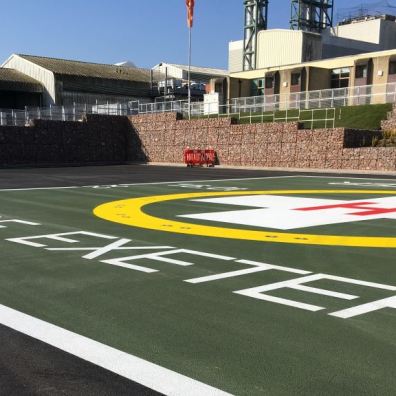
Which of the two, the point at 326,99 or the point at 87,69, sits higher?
the point at 87,69

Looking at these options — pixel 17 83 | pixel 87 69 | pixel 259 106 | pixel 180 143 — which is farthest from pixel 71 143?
pixel 87 69

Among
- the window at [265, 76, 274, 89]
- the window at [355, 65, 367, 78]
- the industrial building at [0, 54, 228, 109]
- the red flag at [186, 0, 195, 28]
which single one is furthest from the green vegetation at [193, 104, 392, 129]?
the industrial building at [0, 54, 228, 109]

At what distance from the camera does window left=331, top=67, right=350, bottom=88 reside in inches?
1997

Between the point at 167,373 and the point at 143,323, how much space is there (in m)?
0.95

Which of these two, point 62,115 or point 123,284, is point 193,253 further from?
point 62,115

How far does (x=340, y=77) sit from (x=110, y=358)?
52.0m

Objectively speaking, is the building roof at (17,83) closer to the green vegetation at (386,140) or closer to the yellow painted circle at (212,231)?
the green vegetation at (386,140)

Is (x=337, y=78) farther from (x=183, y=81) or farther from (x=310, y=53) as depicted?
(x=183, y=81)

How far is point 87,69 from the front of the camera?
214 feet

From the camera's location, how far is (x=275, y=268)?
18.8 ft

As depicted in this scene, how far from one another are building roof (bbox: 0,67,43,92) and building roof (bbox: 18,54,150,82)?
243cm

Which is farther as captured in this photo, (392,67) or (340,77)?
(340,77)

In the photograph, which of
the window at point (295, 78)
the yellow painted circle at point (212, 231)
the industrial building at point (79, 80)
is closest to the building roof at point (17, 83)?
the industrial building at point (79, 80)

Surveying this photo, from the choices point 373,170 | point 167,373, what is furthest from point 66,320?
point 373,170
